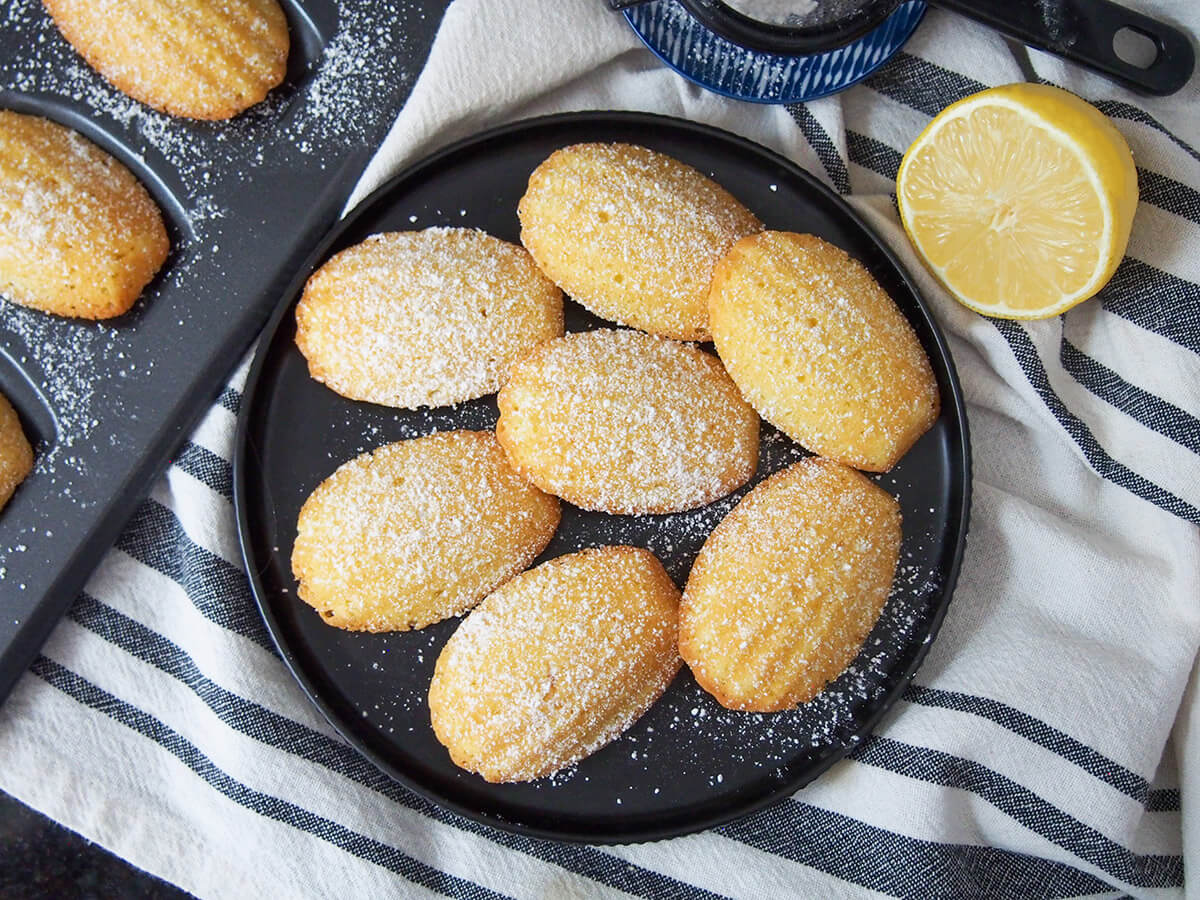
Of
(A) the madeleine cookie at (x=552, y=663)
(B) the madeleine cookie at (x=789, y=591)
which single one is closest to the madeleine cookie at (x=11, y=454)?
(A) the madeleine cookie at (x=552, y=663)

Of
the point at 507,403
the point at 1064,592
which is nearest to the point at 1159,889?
the point at 1064,592

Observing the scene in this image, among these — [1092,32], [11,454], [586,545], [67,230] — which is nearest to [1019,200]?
[1092,32]

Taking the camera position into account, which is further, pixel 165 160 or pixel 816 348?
pixel 165 160

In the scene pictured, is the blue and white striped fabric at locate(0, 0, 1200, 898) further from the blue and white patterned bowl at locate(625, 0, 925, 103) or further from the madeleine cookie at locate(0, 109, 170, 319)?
the madeleine cookie at locate(0, 109, 170, 319)

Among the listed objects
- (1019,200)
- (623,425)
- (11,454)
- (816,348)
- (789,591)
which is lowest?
(11,454)

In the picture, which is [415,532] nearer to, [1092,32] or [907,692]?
[907,692]

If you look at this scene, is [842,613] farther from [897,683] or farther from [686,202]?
[686,202]

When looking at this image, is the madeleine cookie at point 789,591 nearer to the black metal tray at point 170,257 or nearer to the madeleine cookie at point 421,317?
the madeleine cookie at point 421,317

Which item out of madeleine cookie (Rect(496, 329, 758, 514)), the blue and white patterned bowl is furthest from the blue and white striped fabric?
madeleine cookie (Rect(496, 329, 758, 514))
